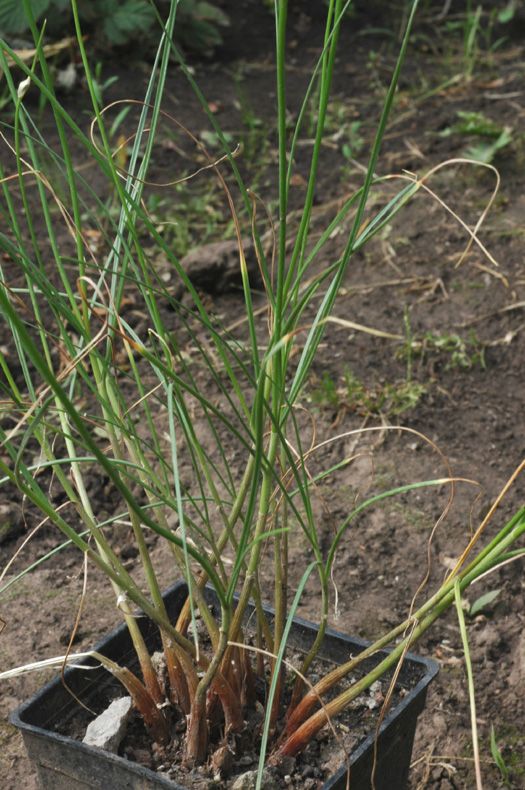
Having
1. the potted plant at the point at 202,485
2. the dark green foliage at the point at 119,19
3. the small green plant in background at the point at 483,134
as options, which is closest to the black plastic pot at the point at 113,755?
the potted plant at the point at 202,485

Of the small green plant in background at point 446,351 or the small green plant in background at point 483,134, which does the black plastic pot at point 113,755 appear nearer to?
the small green plant in background at point 446,351

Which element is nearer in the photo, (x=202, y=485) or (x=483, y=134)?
(x=202, y=485)

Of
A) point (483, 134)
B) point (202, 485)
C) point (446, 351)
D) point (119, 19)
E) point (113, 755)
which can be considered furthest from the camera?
point (119, 19)

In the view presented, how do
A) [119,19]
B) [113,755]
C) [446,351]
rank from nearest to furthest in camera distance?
[113,755], [446,351], [119,19]

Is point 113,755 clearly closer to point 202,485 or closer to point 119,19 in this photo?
point 202,485

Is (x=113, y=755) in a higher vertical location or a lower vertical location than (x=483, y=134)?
higher

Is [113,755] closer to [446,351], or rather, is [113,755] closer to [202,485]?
[202,485]

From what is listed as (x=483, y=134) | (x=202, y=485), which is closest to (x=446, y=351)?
(x=483, y=134)

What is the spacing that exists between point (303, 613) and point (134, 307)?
4.14ft

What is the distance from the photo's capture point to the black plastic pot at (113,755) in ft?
3.76

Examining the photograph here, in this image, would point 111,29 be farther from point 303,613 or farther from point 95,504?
point 303,613

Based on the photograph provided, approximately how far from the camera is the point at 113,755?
44.5 inches

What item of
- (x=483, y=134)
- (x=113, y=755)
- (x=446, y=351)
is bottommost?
(x=446, y=351)

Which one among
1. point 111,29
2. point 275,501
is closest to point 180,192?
point 111,29
